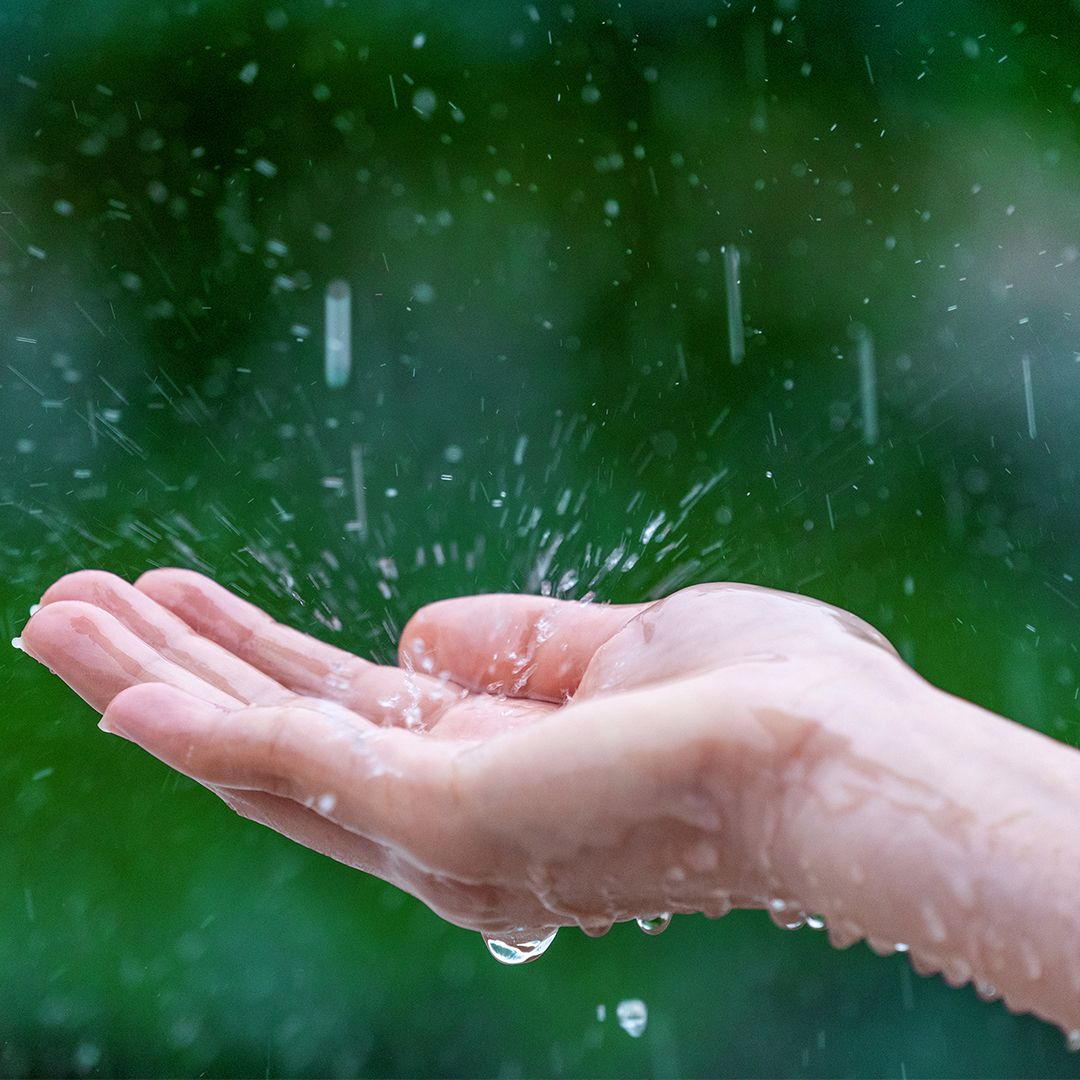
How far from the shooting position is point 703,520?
8.57ft

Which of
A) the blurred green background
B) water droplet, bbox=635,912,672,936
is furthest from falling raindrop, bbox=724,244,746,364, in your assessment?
water droplet, bbox=635,912,672,936

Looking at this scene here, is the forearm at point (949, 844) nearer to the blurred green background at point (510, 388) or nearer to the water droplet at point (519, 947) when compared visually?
the water droplet at point (519, 947)

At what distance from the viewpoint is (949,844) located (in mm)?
735

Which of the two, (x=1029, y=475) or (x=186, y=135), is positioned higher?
(x=186, y=135)

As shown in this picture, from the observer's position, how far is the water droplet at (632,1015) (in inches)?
101

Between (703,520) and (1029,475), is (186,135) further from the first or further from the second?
(1029,475)

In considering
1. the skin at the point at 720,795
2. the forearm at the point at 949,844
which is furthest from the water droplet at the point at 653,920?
the forearm at the point at 949,844

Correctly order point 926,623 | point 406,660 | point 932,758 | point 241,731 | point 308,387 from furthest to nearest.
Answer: point 308,387
point 926,623
point 406,660
point 241,731
point 932,758

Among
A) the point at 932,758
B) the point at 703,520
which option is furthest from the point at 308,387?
the point at 932,758

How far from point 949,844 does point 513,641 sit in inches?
25.5

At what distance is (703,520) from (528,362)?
56 cm

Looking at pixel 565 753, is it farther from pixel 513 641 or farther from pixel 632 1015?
pixel 632 1015

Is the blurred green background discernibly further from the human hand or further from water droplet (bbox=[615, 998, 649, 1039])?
the human hand

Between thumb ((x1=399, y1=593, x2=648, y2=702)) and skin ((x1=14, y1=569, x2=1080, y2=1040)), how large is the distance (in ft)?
0.41
